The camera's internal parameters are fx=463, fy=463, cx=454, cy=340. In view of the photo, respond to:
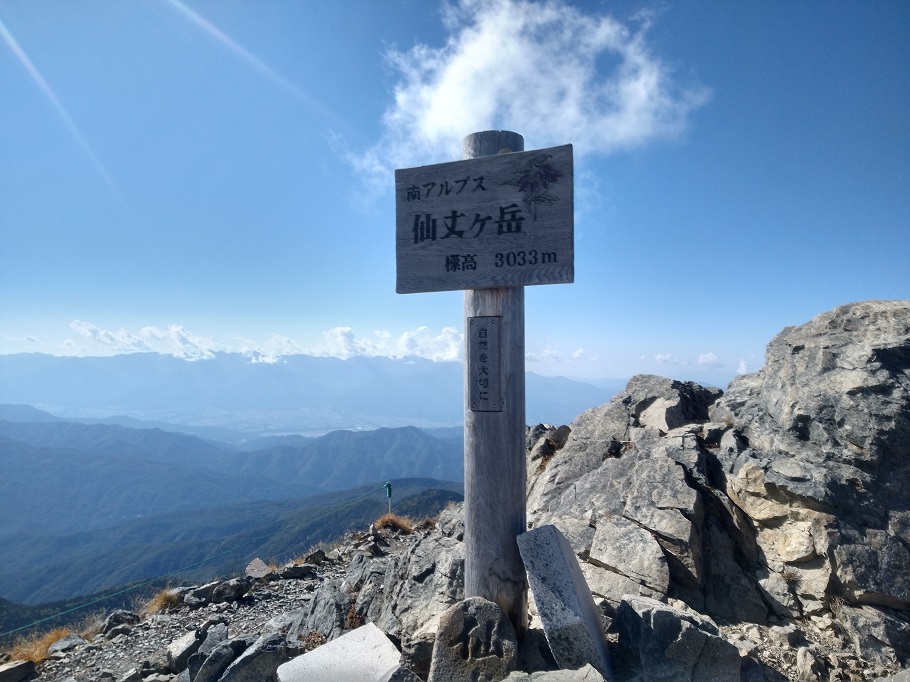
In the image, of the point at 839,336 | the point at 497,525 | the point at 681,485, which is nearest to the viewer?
the point at 497,525

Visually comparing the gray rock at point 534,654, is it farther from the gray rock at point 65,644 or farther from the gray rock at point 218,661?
the gray rock at point 65,644

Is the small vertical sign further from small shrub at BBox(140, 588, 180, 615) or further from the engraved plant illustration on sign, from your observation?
small shrub at BBox(140, 588, 180, 615)

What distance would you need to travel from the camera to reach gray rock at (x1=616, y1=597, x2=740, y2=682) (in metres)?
4.22

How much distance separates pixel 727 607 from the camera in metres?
5.94

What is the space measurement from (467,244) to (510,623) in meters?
3.94

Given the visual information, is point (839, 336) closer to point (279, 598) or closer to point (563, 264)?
point (563, 264)

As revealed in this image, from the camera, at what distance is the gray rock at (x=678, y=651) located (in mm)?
4223

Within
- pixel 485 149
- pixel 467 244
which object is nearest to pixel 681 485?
pixel 467 244

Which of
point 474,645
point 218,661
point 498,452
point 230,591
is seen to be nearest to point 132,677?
Result: point 218,661

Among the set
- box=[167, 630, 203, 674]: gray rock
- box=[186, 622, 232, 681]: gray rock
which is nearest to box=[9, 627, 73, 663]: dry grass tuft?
box=[167, 630, 203, 674]: gray rock

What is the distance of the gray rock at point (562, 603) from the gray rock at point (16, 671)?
919cm

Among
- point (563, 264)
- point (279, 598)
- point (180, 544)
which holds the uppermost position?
point (563, 264)

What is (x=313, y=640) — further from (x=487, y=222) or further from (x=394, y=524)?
(x=394, y=524)

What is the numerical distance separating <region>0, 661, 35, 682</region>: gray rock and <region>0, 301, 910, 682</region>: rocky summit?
0.11 feet
